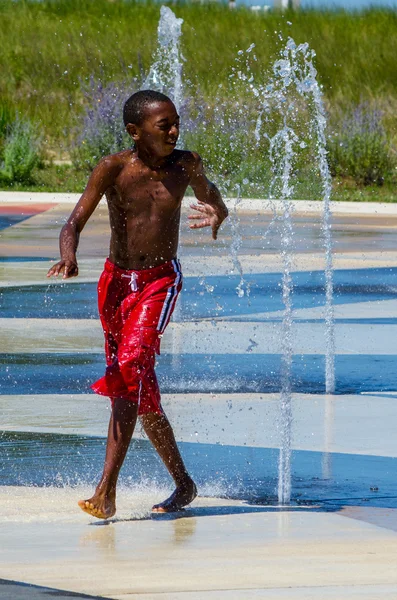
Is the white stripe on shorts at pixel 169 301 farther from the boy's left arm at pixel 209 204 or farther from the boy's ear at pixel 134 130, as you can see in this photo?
the boy's ear at pixel 134 130

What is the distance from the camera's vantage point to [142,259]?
5.70m

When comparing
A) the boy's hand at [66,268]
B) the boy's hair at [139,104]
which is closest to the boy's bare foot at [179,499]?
the boy's hand at [66,268]

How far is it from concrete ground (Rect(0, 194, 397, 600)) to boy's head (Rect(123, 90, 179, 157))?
1290mm

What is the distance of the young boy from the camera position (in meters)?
5.55

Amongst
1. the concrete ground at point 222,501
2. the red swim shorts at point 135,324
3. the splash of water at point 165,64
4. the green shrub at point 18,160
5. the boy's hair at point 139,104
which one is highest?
the splash of water at point 165,64

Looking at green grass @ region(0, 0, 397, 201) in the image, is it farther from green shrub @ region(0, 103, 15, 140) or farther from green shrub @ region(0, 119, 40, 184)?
green shrub @ region(0, 119, 40, 184)

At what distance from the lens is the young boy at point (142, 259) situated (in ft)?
18.2

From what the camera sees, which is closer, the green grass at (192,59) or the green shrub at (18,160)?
the green shrub at (18,160)

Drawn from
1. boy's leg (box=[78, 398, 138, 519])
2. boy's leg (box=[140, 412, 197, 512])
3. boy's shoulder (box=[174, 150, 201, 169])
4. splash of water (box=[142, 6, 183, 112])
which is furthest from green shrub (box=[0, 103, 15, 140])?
boy's leg (box=[78, 398, 138, 519])

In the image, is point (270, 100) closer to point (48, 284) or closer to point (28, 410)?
point (48, 284)

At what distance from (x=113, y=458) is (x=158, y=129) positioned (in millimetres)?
1167

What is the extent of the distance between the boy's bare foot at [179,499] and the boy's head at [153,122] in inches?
46.4

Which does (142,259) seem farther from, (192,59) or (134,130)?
(192,59)

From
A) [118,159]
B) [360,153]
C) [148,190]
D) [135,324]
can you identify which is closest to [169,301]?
[135,324]
